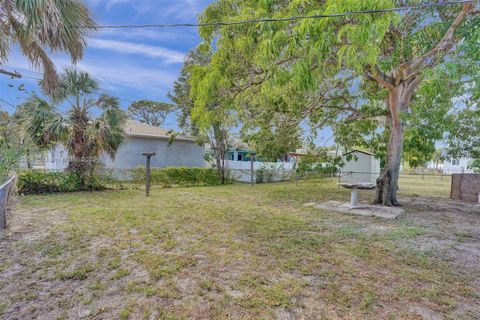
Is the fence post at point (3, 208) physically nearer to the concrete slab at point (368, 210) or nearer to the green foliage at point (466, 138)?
the concrete slab at point (368, 210)

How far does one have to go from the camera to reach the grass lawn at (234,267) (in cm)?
261

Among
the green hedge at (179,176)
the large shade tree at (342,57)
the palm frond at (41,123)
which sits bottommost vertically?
the green hedge at (179,176)

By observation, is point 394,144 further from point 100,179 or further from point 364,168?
point 100,179

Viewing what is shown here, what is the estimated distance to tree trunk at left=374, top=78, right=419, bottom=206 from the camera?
25.8 feet

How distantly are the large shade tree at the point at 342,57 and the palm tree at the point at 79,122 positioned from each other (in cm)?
526

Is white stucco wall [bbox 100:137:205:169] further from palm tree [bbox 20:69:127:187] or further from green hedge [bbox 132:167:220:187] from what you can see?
palm tree [bbox 20:69:127:187]

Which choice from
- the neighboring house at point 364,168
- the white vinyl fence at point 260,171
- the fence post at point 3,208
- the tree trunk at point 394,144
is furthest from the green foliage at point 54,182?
the neighboring house at point 364,168

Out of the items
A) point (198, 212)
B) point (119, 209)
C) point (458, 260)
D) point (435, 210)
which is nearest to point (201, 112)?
point (198, 212)

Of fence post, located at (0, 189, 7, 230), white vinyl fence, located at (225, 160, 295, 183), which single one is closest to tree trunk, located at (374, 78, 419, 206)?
white vinyl fence, located at (225, 160, 295, 183)

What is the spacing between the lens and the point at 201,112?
6309mm

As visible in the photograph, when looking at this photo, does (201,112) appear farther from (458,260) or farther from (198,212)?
(458,260)

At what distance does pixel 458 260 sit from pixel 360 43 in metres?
3.43

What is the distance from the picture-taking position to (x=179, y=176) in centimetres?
1301

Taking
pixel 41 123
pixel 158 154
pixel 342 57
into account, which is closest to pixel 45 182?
pixel 41 123
